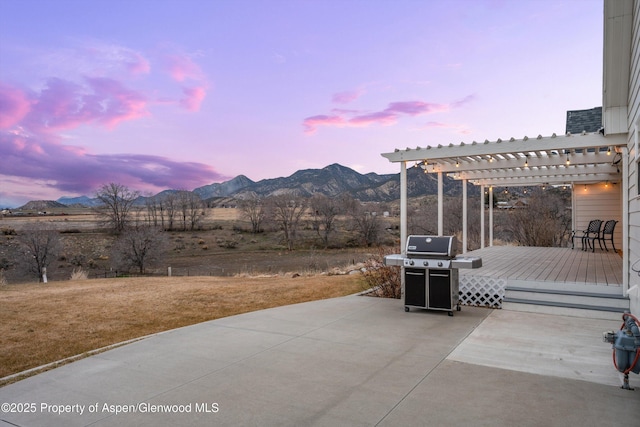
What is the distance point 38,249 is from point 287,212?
20959mm

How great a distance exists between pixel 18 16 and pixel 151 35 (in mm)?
3412

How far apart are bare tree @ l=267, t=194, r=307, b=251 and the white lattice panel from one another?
93.5ft

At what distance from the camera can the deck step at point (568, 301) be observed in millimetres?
5621

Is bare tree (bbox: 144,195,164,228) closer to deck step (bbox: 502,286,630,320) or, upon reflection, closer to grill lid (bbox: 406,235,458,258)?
grill lid (bbox: 406,235,458,258)

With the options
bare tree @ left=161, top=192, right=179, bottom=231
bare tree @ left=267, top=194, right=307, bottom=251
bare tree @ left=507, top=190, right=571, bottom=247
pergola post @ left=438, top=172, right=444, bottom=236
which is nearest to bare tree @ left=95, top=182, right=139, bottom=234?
bare tree @ left=161, top=192, right=179, bottom=231

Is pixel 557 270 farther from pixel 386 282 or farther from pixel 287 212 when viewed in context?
pixel 287 212

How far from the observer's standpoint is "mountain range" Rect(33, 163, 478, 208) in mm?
63969

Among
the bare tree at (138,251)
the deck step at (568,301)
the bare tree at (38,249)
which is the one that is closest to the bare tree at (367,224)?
the bare tree at (138,251)

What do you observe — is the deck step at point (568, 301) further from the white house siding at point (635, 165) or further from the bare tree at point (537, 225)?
the bare tree at point (537, 225)

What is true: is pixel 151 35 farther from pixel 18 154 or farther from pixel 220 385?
pixel 18 154

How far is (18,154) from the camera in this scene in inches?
881

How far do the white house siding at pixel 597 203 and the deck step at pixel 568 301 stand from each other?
8.47 m

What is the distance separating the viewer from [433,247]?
5734 millimetres

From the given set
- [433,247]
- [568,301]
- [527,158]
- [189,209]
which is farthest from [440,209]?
[189,209]
